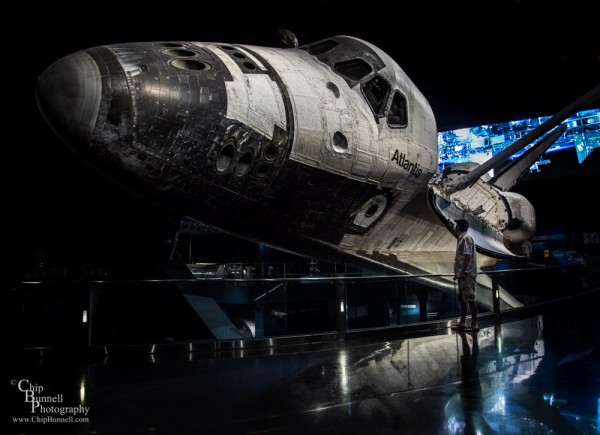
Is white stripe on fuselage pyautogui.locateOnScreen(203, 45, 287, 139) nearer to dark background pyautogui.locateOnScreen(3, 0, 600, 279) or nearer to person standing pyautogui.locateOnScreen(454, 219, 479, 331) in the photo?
person standing pyautogui.locateOnScreen(454, 219, 479, 331)

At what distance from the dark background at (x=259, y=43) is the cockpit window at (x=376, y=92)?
4404 millimetres

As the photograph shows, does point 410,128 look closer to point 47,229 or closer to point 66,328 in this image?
point 66,328

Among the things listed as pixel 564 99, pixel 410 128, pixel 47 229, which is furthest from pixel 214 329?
pixel 564 99

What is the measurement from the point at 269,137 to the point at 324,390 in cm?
243

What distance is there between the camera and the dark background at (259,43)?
7844 mm

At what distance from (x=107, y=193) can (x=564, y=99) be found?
52.0ft

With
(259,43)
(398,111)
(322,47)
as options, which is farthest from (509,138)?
(322,47)

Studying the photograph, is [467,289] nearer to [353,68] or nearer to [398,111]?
[398,111]

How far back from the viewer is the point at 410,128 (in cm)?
634

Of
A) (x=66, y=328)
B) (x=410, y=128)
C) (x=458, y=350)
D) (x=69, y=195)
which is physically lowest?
(x=458, y=350)

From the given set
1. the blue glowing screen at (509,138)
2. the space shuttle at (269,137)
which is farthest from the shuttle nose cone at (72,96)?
the blue glowing screen at (509,138)

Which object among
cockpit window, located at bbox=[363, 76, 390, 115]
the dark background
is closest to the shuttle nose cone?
cockpit window, located at bbox=[363, 76, 390, 115]

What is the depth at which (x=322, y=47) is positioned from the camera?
6.23 meters

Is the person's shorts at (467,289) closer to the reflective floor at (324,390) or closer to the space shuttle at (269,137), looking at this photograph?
the reflective floor at (324,390)
